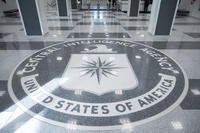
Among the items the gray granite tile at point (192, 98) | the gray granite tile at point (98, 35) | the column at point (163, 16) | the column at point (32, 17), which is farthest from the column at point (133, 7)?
the gray granite tile at point (192, 98)

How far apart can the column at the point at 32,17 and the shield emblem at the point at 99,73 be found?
2.24 meters

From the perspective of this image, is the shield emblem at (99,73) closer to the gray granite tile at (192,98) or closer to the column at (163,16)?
the gray granite tile at (192,98)

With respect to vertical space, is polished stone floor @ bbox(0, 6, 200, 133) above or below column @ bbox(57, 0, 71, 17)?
below

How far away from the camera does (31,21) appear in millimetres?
5285

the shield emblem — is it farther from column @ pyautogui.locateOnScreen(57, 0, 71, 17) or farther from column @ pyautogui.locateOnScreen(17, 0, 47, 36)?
column @ pyautogui.locateOnScreen(57, 0, 71, 17)

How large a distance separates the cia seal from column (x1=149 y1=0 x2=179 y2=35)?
1653 millimetres

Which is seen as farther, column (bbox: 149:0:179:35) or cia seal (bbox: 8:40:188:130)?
column (bbox: 149:0:179:35)

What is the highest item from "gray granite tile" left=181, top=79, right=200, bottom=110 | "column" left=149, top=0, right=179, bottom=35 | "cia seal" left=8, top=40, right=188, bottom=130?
"column" left=149, top=0, right=179, bottom=35

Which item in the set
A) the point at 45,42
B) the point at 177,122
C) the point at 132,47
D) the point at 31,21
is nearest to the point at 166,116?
the point at 177,122

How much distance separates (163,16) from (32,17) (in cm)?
418

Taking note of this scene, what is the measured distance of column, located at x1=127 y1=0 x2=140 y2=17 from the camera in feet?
31.3

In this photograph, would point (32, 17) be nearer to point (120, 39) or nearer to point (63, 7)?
point (120, 39)

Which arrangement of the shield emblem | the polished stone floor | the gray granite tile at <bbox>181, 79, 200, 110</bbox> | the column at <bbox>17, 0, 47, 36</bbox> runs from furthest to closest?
the column at <bbox>17, 0, 47, 36</bbox>, the shield emblem, the gray granite tile at <bbox>181, 79, 200, 110</bbox>, the polished stone floor

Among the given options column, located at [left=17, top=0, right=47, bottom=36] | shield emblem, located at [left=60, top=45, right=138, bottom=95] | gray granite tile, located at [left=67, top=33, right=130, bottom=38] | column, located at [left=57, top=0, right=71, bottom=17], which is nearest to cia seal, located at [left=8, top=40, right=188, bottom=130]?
shield emblem, located at [left=60, top=45, right=138, bottom=95]
